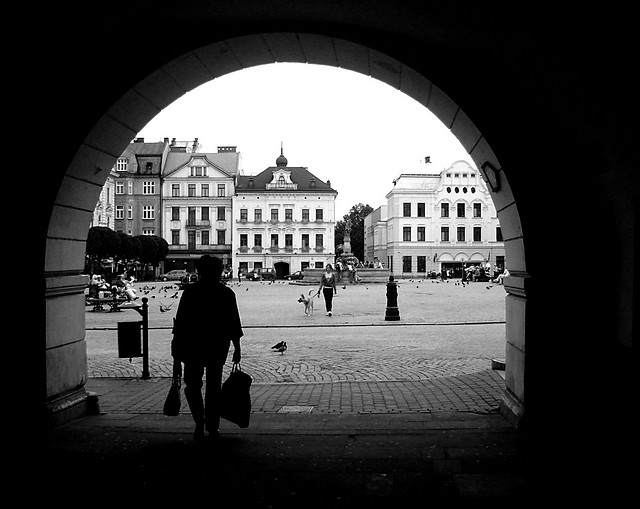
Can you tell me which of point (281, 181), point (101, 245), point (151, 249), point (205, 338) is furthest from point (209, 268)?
point (281, 181)

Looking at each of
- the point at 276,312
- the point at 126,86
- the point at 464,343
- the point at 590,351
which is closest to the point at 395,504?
the point at 590,351

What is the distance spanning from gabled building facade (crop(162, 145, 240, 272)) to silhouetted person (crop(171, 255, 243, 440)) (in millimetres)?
67318

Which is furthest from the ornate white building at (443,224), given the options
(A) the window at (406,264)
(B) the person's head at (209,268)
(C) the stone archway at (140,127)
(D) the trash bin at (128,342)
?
(B) the person's head at (209,268)

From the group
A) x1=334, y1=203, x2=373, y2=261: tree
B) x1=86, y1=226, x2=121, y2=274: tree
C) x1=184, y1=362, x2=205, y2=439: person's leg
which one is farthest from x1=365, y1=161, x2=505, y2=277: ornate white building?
x1=184, y1=362, x2=205, y2=439: person's leg

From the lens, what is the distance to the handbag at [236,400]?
5.25 metres

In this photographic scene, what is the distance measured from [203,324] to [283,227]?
6719 cm

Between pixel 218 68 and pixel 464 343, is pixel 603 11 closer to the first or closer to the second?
pixel 218 68

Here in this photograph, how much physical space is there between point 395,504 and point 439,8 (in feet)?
11.9

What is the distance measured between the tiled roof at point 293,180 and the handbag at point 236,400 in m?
67.4

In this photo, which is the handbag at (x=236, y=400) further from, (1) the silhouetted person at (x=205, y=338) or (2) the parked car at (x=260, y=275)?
(2) the parked car at (x=260, y=275)

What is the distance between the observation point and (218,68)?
6.48 metres

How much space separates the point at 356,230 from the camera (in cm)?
11775

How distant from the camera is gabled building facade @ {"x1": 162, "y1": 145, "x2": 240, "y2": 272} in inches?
2837

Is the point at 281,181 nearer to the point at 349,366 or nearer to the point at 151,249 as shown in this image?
the point at 151,249
